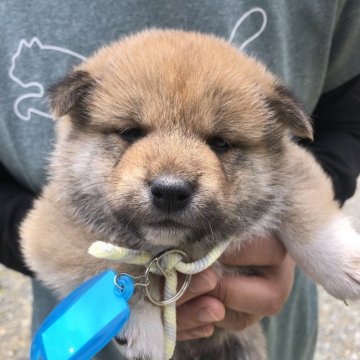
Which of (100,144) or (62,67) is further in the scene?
(62,67)

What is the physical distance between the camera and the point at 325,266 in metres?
1.67

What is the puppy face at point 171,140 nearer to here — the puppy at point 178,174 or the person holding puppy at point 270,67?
the puppy at point 178,174

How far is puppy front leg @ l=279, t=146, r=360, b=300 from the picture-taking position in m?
1.66

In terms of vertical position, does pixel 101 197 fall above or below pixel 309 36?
below

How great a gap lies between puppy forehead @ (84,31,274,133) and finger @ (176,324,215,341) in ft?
2.21

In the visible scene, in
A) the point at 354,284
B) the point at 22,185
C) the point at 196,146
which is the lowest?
the point at 354,284

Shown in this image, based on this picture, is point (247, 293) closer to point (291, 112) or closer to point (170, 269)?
point (170, 269)

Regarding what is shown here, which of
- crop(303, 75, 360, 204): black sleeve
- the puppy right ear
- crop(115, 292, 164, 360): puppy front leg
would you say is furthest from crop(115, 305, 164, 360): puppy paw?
crop(303, 75, 360, 204): black sleeve

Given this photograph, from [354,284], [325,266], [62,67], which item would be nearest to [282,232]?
[325,266]

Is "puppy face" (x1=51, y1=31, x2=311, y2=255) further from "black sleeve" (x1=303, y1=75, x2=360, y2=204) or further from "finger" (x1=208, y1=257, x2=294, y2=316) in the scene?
"black sleeve" (x1=303, y1=75, x2=360, y2=204)

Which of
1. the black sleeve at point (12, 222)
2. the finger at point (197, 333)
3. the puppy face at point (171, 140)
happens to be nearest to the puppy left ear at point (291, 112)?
the puppy face at point (171, 140)

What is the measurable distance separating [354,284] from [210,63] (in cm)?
85

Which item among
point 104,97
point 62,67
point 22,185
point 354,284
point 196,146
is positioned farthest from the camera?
point 22,185

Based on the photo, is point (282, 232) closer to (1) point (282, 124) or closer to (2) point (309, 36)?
(1) point (282, 124)
